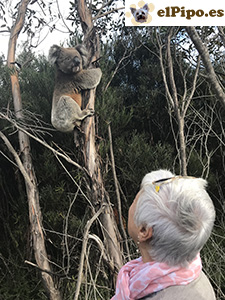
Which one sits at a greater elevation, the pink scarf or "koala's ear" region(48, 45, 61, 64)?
"koala's ear" region(48, 45, 61, 64)

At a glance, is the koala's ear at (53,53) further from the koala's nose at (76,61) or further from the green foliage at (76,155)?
the green foliage at (76,155)

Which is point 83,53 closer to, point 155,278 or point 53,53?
point 53,53

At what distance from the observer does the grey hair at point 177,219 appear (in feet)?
3.40

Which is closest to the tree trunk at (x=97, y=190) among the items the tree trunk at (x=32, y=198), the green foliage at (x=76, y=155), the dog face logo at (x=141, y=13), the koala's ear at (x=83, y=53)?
the koala's ear at (x=83, y=53)

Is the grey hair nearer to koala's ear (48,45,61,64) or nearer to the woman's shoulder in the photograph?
the woman's shoulder

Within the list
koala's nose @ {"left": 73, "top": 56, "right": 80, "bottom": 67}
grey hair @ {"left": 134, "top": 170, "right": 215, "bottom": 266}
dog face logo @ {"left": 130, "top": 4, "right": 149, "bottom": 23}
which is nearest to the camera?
grey hair @ {"left": 134, "top": 170, "right": 215, "bottom": 266}

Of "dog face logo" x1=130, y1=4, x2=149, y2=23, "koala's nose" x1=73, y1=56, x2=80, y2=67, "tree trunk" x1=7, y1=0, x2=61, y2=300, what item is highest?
"dog face logo" x1=130, y1=4, x2=149, y2=23

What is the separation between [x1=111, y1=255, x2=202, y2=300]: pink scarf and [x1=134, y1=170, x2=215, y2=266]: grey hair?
3 cm

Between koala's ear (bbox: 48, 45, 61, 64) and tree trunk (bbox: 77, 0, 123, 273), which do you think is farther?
koala's ear (bbox: 48, 45, 61, 64)

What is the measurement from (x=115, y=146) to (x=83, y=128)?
2.08 m

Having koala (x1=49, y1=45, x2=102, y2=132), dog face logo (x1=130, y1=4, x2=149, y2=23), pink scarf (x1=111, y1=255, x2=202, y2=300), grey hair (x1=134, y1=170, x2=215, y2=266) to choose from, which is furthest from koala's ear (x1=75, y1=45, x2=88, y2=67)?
pink scarf (x1=111, y1=255, x2=202, y2=300)

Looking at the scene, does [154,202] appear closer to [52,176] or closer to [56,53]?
[56,53]

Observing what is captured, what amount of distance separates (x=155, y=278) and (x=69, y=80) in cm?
355

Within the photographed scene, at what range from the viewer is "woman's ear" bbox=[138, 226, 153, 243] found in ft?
3.59
